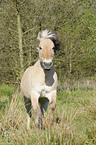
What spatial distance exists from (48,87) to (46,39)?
722mm

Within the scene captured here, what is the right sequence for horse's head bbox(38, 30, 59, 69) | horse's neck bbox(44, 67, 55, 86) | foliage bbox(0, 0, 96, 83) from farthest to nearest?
foliage bbox(0, 0, 96, 83)
horse's neck bbox(44, 67, 55, 86)
horse's head bbox(38, 30, 59, 69)

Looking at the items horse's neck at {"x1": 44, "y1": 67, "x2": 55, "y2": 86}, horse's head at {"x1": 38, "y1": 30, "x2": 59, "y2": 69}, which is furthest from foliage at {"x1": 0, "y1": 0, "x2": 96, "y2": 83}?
horse's neck at {"x1": 44, "y1": 67, "x2": 55, "y2": 86}

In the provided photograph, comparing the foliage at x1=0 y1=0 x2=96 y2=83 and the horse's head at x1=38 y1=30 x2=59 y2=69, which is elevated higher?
the foliage at x1=0 y1=0 x2=96 y2=83

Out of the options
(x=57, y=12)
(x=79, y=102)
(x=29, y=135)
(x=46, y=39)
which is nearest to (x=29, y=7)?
(x=57, y=12)

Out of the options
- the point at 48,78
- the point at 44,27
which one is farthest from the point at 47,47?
the point at 44,27

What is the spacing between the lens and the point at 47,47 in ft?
8.29

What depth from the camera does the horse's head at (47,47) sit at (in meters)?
2.44

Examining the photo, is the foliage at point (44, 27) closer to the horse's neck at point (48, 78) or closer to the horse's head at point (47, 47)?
the horse's head at point (47, 47)

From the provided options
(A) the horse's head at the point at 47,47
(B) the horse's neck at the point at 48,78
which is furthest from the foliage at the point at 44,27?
(B) the horse's neck at the point at 48,78

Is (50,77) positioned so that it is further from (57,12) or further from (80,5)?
(80,5)

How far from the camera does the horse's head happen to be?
8.00ft

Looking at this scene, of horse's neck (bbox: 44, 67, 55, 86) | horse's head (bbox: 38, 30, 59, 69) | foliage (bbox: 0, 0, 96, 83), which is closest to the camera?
horse's head (bbox: 38, 30, 59, 69)

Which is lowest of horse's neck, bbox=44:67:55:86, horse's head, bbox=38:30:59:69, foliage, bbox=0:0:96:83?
horse's neck, bbox=44:67:55:86

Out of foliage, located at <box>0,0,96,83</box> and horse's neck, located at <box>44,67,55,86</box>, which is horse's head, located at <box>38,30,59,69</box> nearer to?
horse's neck, located at <box>44,67,55,86</box>
